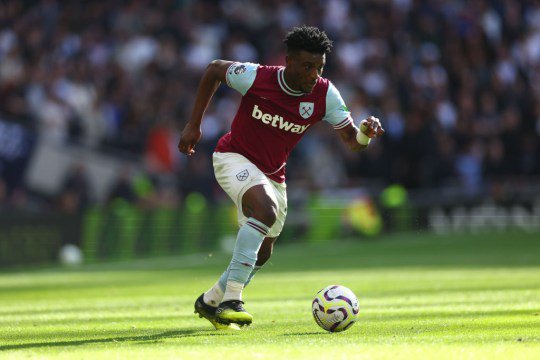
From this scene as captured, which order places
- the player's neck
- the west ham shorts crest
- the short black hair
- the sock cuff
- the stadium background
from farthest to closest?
1. the stadium background
2. the player's neck
3. the west ham shorts crest
4. the short black hair
5. the sock cuff

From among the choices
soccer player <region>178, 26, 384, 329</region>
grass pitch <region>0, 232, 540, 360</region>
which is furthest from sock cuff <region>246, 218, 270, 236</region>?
grass pitch <region>0, 232, 540, 360</region>

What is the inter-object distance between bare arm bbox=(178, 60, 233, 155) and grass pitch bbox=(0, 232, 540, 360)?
55.8 inches

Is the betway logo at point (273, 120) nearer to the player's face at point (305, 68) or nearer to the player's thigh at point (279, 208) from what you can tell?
the player's face at point (305, 68)

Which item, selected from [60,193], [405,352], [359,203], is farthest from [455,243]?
[405,352]

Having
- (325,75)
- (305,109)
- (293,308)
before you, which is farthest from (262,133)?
(325,75)

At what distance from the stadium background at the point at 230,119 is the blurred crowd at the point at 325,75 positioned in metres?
0.04

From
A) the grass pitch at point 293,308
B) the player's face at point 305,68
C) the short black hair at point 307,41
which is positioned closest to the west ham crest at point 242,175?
the player's face at point 305,68

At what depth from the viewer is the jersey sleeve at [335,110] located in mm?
9141

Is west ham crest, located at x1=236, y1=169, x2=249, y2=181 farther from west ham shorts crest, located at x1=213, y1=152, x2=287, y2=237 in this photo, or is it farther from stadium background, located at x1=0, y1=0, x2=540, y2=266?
stadium background, located at x1=0, y1=0, x2=540, y2=266

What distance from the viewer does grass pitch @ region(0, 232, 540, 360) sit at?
7180 millimetres

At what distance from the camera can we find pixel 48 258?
21844mm

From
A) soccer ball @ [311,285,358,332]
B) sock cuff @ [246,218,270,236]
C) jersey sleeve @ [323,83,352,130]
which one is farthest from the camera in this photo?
jersey sleeve @ [323,83,352,130]

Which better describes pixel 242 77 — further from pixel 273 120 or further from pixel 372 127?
pixel 372 127

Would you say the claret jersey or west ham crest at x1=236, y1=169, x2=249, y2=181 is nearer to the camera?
west ham crest at x1=236, y1=169, x2=249, y2=181
